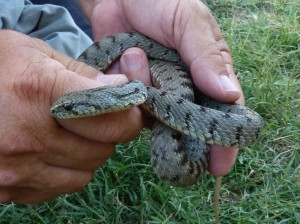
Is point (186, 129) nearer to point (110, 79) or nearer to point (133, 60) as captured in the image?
point (110, 79)

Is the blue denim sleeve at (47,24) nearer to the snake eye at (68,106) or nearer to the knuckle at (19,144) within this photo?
the knuckle at (19,144)

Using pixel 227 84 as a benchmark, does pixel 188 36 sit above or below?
above

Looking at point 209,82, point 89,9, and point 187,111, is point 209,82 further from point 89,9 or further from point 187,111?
point 89,9

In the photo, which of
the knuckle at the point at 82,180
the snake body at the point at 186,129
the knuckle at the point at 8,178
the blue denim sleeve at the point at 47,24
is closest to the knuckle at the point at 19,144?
the knuckle at the point at 8,178

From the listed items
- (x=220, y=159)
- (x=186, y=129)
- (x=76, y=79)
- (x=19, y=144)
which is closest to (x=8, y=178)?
(x=19, y=144)

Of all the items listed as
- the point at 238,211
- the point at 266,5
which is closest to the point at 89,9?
the point at 238,211

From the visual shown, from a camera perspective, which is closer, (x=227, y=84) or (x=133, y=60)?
(x=227, y=84)
